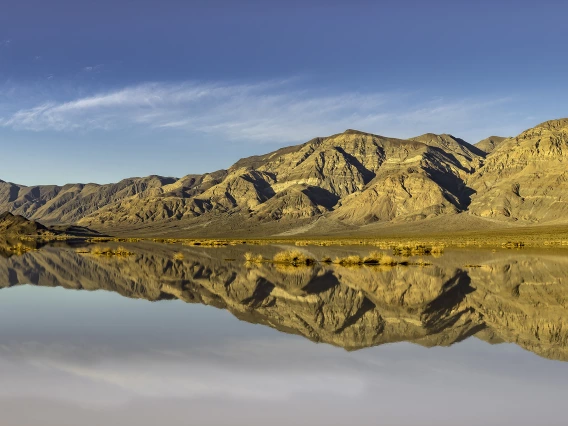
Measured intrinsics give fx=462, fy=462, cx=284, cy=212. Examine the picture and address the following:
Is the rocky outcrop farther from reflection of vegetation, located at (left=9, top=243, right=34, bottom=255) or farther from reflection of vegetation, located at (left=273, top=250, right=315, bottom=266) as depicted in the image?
reflection of vegetation, located at (left=9, top=243, right=34, bottom=255)

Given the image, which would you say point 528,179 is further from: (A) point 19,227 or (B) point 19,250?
(A) point 19,227

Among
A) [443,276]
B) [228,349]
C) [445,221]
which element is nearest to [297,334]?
[228,349]

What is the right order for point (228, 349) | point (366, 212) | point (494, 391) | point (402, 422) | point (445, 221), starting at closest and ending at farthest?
point (402, 422) < point (494, 391) < point (228, 349) < point (445, 221) < point (366, 212)

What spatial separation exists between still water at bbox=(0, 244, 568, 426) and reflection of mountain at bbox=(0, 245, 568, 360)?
0.39 feet

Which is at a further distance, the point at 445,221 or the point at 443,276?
the point at 445,221

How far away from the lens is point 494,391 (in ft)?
27.3

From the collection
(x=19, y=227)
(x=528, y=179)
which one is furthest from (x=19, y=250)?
(x=528, y=179)

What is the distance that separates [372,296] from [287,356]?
1017cm

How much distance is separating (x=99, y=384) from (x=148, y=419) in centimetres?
206

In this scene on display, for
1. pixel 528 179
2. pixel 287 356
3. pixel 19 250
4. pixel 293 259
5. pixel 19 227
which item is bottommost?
pixel 293 259

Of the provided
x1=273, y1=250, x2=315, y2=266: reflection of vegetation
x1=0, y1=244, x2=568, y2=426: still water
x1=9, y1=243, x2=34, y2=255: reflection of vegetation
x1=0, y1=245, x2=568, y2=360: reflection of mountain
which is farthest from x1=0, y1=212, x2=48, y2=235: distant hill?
x1=0, y1=244, x2=568, y2=426: still water

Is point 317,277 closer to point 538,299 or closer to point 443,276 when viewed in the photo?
point 443,276

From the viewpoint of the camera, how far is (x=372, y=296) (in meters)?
20.2

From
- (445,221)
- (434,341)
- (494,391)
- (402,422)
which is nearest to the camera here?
(402,422)
